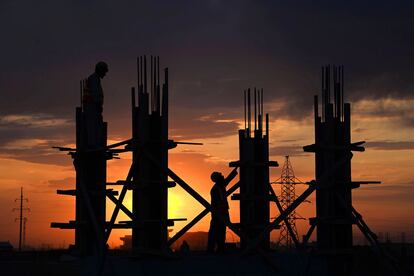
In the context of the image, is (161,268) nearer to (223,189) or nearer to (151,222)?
(151,222)

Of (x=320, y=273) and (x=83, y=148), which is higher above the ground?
(x=83, y=148)

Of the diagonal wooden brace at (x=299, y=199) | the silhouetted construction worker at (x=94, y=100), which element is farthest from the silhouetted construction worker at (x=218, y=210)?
the silhouetted construction worker at (x=94, y=100)

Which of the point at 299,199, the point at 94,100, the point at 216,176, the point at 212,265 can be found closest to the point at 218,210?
the point at 216,176

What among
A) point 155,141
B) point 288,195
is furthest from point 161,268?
point 288,195

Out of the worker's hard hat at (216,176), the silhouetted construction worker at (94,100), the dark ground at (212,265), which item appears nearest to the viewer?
the dark ground at (212,265)

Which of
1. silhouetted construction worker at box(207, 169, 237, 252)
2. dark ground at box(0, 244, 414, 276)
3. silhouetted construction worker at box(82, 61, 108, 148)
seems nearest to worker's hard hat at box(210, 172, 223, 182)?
silhouetted construction worker at box(207, 169, 237, 252)

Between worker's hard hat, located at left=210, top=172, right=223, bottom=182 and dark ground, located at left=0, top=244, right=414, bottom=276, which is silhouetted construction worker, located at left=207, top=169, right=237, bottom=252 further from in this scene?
dark ground, located at left=0, top=244, right=414, bottom=276

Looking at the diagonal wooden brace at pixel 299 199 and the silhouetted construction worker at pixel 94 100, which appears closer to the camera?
the diagonal wooden brace at pixel 299 199

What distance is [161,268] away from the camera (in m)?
17.9

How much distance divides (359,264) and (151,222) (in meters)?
13.0

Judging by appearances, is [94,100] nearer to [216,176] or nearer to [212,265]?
[216,176]

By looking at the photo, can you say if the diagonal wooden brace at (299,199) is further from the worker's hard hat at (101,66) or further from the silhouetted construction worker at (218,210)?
the worker's hard hat at (101,66)

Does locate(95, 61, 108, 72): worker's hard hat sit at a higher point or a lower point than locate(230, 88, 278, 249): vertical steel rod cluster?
higher

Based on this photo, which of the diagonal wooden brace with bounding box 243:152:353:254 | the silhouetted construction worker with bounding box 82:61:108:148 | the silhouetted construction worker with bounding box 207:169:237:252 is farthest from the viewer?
the silhouetted construction worker with bounding box 82:61:108:148
